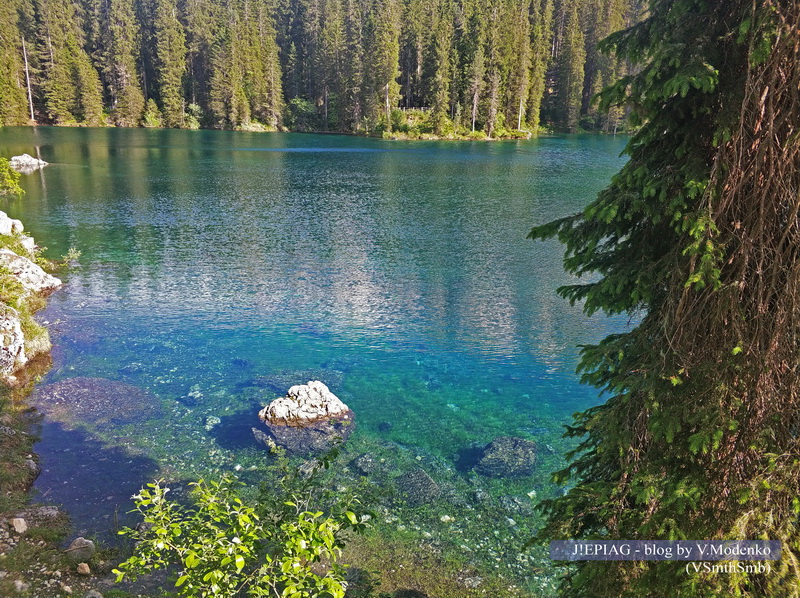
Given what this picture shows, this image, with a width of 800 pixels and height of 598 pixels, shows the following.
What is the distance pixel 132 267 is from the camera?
2569cm

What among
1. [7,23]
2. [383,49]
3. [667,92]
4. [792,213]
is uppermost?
[7,23]

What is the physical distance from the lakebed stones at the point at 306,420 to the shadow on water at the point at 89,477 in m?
2.67

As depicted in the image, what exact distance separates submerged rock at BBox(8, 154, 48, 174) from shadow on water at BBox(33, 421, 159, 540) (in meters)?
47.9

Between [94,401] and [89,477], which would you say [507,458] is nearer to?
[89,477]

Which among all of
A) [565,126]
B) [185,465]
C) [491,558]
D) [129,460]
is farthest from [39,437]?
[565,126]

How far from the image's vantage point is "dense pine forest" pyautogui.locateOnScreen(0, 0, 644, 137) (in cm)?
9331

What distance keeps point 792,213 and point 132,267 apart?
86.6ft

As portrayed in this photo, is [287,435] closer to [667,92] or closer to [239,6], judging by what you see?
[667,92]

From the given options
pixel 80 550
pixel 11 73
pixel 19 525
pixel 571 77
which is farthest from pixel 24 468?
pixel 571 77

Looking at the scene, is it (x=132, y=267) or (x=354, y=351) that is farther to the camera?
(x=132, y=267)

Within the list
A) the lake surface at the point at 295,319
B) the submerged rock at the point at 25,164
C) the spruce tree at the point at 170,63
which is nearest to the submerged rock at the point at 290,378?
the lake surface at the point at 295,319

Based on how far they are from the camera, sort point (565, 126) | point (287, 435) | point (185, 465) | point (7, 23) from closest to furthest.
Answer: point (185, 465) < point (287, 435) < point (7, 23) < point (565, 126)

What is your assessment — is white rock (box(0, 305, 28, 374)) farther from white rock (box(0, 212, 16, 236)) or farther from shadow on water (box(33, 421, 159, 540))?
white rock (box(0, 212, 16, 236))

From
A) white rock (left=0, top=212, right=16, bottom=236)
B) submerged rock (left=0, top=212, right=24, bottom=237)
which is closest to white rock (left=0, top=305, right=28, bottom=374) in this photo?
submerged rock (left=0, top=212, right=24, bottom=237)
